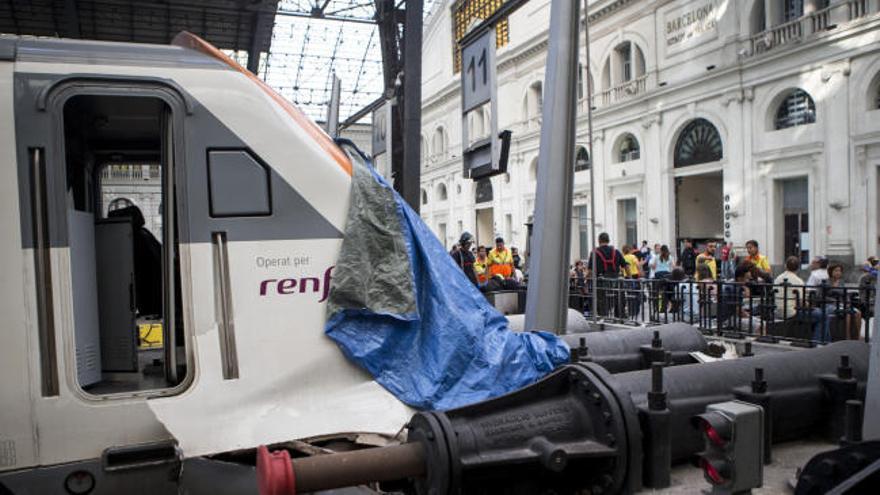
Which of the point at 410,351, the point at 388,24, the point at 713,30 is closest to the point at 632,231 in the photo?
the point at 713,30

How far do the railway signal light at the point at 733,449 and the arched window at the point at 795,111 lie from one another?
25986 mm

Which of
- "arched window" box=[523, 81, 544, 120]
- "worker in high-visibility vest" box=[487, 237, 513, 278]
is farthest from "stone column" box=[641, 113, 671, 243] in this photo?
"worker in high-visibility vest" box=[487, 237, 513, 278]

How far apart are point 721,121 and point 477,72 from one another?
2490 centimetres

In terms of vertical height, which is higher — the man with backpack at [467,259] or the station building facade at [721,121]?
the station building facade at [721,121]

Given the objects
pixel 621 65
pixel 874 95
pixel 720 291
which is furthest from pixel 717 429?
pixel 621 65

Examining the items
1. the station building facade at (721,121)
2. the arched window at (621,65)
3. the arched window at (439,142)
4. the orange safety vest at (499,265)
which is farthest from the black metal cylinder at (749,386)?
the arched window at (439,142)

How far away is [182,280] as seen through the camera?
3.13 m

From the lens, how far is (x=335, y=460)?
8.13ft

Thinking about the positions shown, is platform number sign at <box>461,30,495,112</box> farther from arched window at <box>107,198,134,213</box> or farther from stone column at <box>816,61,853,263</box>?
stone column at <box>816,61,853,263</box>

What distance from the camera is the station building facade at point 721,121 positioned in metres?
23.0

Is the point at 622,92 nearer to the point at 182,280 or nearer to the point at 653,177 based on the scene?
the point at 653,177

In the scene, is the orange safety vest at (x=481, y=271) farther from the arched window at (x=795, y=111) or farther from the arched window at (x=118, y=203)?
the arched window at (x=795, y=111)

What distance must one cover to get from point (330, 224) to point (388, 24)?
38.5 ft

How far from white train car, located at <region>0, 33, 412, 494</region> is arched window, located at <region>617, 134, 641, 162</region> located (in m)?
32.5
